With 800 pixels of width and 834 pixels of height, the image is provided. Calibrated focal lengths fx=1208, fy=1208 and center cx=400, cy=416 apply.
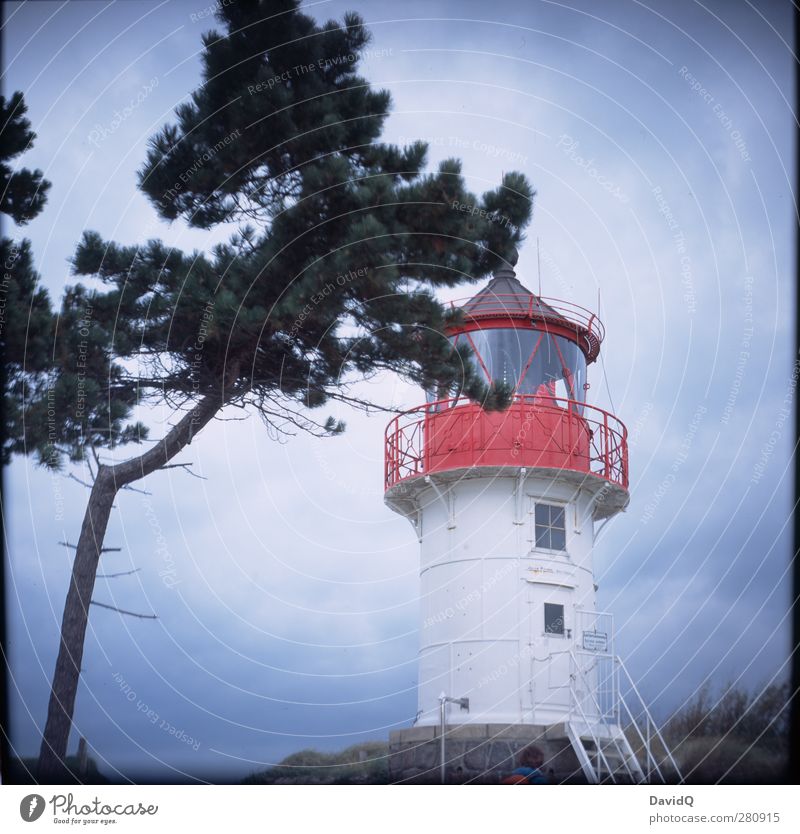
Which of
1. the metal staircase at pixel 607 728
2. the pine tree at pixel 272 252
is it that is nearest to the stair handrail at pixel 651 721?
the metal staircase at pixel 607 728

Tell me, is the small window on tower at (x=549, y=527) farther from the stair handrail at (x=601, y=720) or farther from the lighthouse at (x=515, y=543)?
the stair handrail at (x=601, y=720)

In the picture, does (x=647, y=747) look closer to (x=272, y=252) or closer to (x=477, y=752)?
(x=477, y=752)

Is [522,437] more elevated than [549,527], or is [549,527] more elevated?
[522,437]

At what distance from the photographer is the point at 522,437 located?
15406 mm

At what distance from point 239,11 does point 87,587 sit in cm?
560

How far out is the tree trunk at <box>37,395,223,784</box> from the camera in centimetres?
1050

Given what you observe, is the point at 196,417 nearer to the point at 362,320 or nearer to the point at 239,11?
the point at 362,320

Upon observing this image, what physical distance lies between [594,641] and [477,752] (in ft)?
7.00

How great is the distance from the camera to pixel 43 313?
10.8 meters

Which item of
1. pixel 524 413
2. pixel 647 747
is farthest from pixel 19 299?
pixel 647 747

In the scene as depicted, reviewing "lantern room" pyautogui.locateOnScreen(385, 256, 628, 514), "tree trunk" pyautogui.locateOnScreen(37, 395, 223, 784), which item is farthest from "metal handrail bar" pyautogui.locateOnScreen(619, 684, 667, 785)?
"tree trunk" pyautogui.locateOnScreen(37, 395, 223, 784)

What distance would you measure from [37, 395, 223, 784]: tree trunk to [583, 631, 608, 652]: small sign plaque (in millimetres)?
5971

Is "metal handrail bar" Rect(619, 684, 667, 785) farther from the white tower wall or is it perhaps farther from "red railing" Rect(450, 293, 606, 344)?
"red railing" Rect(450, 293, 606, 344)
